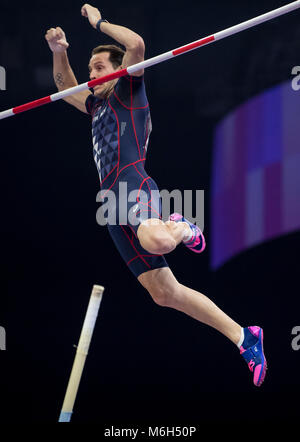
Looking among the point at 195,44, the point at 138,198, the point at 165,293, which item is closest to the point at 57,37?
the point at 195,44

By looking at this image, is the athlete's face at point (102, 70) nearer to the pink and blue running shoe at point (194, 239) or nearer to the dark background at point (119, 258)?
the pink and blue running shoe at point (194, 239)

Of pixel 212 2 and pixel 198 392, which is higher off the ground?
pixel 212 2

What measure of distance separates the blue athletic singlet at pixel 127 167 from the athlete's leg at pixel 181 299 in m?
0.05

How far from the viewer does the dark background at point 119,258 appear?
435 centimetres

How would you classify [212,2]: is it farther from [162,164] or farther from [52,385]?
[52,385]

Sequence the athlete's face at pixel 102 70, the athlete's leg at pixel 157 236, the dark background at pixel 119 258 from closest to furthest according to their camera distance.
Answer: the athlete's leg at pixel 157 236 < the athlete's face at pixel 102 70 < the dark background at pixel 119 258

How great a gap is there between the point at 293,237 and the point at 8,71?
7.18 feet

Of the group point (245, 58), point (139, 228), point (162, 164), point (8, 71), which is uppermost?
point (245, 58)

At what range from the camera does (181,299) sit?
9.90 feet

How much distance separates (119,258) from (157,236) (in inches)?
69.8

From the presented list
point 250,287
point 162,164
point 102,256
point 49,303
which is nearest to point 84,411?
point 49,303

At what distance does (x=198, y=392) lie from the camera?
14.4ft

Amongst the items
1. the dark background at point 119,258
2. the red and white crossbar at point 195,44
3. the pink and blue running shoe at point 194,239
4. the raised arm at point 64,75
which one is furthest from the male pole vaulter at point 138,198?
the dark background at point 119,258

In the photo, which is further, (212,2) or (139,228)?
(212,2)
